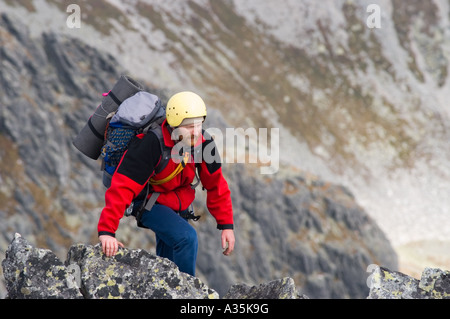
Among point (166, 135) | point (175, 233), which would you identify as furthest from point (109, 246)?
point (166, 135)

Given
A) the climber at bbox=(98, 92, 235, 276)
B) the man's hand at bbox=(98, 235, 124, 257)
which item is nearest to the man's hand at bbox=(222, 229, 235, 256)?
the climber at bbox=(98, 92, 235, 276)

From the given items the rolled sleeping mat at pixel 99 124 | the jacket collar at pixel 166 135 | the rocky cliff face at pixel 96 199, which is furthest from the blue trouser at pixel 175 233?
the rocky cliff face at pixel 96 199

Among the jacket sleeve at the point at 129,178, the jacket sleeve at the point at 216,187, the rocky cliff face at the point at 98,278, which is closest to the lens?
the rocky cliff face at the point at 98,278

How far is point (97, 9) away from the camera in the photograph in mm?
55750

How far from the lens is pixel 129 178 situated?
732 centimetres

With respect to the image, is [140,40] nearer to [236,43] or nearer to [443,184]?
[236,43]

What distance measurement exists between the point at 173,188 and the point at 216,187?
2.54 feet

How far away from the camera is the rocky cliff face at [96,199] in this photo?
3819cm

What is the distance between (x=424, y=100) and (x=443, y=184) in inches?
610

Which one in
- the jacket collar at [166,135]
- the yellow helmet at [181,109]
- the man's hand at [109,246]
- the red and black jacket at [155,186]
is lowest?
the man's hand at [109,246]

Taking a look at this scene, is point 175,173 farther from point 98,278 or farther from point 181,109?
point 98,278

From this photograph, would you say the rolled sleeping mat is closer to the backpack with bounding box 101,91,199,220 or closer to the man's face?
the backpack with bounding box 101,91,199,220

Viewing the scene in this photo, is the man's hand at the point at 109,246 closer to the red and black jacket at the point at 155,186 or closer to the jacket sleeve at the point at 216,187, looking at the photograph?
the red and black jacket at the point at 155,186

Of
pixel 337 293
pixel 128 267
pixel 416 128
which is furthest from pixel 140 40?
pixel 128 267
